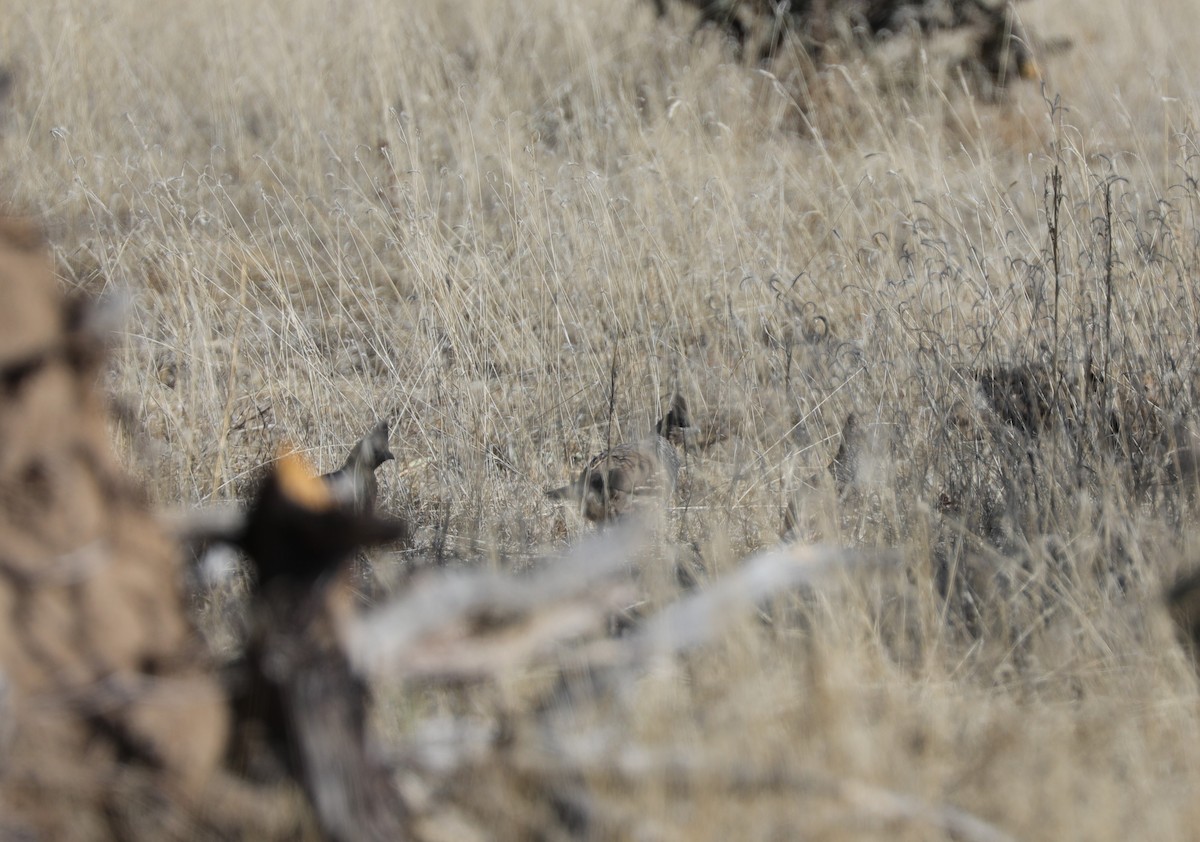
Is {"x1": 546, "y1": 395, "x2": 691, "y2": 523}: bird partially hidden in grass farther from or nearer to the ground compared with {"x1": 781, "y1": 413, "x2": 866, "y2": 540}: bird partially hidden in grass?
nearer to the ground

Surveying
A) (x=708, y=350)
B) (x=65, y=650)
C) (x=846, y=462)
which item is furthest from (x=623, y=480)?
(x=65, y=650)

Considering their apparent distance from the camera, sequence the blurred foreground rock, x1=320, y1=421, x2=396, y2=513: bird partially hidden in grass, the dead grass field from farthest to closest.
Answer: x1=320, y1=421, x2=396, y2=513: bird partially hidden in grass
the dead grass field
the blurred foreground rock

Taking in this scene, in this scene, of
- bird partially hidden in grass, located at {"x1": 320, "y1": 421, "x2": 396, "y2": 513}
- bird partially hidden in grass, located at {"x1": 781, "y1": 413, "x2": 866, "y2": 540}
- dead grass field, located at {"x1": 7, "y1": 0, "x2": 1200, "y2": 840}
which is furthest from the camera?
bird partially hidden in grass, located at {"x1": 781, "y1": 413, "x2": 866, "y2": 540}

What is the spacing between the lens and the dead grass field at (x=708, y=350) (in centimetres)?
197

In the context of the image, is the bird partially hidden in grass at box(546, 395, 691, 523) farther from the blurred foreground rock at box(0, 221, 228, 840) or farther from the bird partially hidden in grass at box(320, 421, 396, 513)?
the blurred foreground rock at box(0, 221, 228, 840)

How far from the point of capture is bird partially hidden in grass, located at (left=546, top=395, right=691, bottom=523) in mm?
3355

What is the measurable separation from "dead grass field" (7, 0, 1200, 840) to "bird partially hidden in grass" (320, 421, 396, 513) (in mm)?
188

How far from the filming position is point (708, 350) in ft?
14.6

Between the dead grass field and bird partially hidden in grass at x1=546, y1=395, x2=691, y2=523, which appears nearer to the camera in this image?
the dead grass field

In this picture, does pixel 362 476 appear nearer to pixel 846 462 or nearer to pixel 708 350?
pixel 846 462

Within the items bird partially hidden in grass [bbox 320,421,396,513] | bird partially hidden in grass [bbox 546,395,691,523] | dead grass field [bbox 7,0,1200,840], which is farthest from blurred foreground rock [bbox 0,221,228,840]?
bird partially hidden in grass [bbox 546,395,691,523]

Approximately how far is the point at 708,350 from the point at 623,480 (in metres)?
1.15

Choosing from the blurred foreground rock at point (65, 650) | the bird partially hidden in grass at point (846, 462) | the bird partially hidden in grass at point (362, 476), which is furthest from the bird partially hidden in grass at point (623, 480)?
the blurred foreground rock at point (65, 650)

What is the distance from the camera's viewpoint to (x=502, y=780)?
1.72 m
